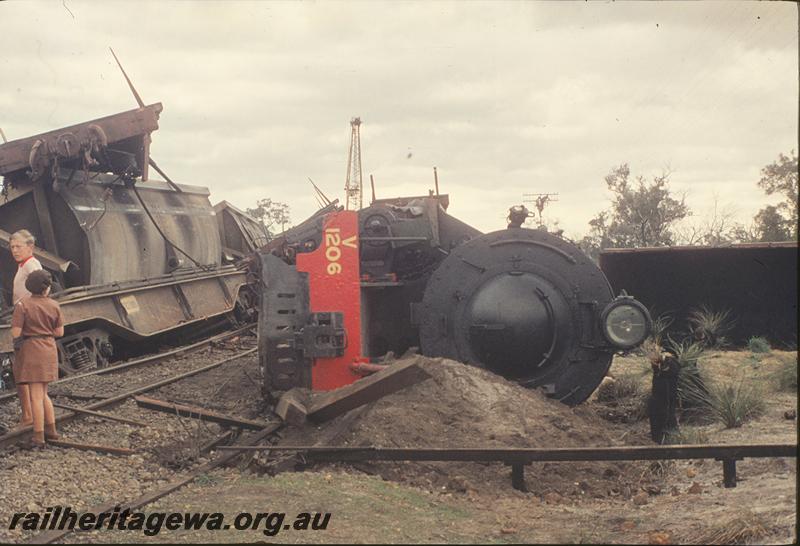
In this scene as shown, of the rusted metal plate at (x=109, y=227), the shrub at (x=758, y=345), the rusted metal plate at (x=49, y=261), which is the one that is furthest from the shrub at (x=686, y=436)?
the rusted metal plate at (x=109, y=227)

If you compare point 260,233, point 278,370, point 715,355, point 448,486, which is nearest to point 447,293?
point 278,370

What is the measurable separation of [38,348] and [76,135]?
6955mm

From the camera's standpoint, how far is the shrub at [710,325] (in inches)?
463

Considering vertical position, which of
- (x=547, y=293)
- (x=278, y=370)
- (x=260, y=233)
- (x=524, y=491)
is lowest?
(x=524, y=491)

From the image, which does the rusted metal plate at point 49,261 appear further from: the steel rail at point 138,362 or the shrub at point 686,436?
the shrub at point 686,436

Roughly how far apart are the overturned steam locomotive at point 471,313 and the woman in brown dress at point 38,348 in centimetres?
183

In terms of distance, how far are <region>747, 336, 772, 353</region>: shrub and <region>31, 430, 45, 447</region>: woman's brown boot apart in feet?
29.4

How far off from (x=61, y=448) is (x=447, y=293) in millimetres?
3404

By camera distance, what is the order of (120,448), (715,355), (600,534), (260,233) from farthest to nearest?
1. (260,233)
2. (715,355)
3. (120,448)
4. (600,534)

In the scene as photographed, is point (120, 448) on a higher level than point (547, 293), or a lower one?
lower

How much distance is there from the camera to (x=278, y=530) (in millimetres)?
4242

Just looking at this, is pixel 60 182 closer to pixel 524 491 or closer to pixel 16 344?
pixel 16 344

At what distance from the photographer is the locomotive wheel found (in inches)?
270

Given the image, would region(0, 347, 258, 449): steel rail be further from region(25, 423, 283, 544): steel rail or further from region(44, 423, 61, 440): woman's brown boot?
region(25, 423, 283, 544): steel rail
